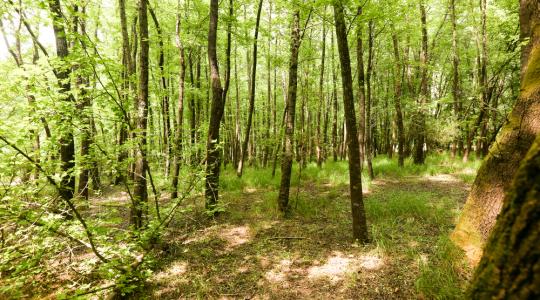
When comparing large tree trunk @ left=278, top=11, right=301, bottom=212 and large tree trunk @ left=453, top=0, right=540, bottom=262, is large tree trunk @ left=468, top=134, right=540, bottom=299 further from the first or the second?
large tree trunk @ left=278, top=11, right=301, bottom=212

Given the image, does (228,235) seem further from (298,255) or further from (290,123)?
(290,123)

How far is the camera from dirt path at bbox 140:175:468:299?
13.3 feet

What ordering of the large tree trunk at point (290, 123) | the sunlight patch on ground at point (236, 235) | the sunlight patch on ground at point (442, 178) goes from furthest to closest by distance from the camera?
the sunlight patch on ground at point (442, 178) < the large tree trunk at point (290, 123) < the sunlight patch on ground at point (236, 235)

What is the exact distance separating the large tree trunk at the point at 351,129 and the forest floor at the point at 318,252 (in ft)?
1.40

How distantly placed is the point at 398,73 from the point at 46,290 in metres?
13.7

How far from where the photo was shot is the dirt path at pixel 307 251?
4043 millimetres

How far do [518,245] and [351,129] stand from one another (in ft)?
13.6

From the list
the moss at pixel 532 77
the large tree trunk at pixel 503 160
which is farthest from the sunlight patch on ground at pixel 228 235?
the moss at pixel 532 77

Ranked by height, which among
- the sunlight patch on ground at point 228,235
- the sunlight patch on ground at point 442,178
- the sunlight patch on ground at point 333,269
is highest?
the sunlight patch on ground at point 442,178

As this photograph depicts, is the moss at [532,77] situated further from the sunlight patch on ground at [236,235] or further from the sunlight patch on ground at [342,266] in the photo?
the sunlight patch on ground at [236,235]

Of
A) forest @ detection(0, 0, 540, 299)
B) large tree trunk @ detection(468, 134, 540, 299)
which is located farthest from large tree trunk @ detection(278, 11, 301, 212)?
large tree trunk @ detection(468, 134, 540, 299)

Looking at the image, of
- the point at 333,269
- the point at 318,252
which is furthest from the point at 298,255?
the point at 333,269

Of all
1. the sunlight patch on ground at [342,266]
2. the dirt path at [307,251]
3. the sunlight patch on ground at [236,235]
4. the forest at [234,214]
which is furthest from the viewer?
the sunlight patch on ground at [236,235]

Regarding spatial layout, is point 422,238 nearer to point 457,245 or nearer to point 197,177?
point 457,245
